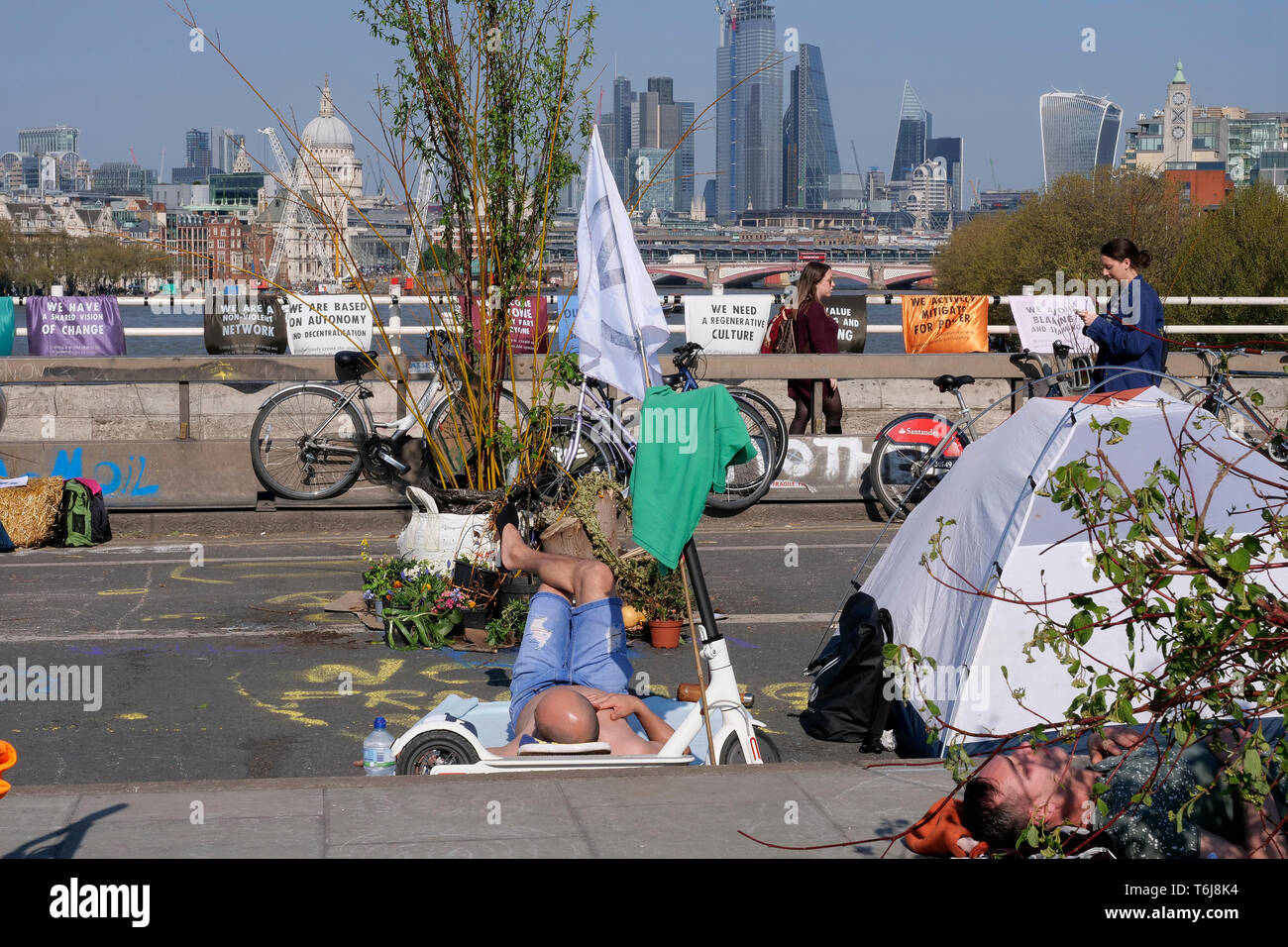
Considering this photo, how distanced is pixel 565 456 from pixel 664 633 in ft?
9.36

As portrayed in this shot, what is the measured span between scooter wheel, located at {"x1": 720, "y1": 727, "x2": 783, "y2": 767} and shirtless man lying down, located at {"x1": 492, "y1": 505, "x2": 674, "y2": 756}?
10.0 inches

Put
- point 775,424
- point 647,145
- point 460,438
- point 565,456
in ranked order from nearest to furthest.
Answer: point 460,438, point 565,456, point 775,424, point 647,145

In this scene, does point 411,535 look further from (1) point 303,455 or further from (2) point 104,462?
(2) point 104,462

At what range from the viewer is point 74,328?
17.2 m

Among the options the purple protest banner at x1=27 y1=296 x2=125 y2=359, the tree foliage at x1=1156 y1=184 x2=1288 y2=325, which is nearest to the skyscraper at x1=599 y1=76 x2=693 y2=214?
the purple protest banner at x1=27 y1=296 x2=125 y2=359

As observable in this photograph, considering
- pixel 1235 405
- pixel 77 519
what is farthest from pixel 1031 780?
pixel 77 519

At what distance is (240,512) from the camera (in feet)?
41.4

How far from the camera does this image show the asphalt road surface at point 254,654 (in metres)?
6.71

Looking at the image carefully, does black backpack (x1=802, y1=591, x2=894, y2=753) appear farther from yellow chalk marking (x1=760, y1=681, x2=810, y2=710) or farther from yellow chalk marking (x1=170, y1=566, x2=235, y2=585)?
yellow chalk marking (x1=170, y1=566, x2=235, y2=585)

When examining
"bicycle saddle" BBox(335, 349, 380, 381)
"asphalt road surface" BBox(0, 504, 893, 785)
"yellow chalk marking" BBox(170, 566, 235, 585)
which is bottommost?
"asphalt road surface" BBox(0, 504, 893, 785)

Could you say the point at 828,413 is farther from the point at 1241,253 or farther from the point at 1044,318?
the point at 1241,253

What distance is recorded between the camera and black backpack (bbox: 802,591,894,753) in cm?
681

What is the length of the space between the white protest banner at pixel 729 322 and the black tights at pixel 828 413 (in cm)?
214

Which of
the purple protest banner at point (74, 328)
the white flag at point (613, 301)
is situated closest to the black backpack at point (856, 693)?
the white flag at point (613, 301)
